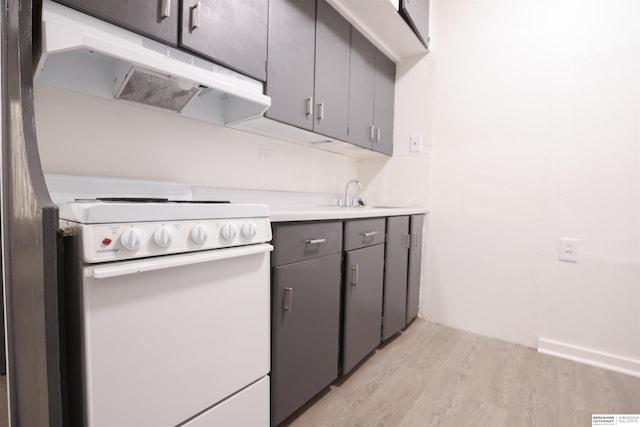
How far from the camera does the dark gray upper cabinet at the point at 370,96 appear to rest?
195 cm

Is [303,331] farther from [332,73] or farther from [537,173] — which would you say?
[537,173]

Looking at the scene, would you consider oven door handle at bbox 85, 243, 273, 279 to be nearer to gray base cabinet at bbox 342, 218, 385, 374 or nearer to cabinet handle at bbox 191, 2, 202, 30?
gray base cabinet at bbox 342, 218, 385, 374

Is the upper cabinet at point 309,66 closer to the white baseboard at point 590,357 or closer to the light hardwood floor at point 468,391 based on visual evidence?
the light hardwood floor at point 468,391

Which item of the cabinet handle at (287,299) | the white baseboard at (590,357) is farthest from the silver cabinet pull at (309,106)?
the white baseboard at (590,357)

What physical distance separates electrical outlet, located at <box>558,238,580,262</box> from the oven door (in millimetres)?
1870

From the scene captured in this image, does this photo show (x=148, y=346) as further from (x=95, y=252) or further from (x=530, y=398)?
(x=530, y=398)

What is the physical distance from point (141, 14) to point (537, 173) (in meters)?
2.21

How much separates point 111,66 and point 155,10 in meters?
0.29

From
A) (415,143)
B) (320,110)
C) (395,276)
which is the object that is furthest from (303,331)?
(415,143)

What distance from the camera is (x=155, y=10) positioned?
0.98 metres

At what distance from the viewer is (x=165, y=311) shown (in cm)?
75

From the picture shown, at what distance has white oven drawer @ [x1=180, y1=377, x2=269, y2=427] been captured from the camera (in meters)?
0.86

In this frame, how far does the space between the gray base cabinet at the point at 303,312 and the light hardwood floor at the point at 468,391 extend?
17 centimetres

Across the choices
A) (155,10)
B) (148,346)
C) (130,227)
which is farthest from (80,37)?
(148,346)
